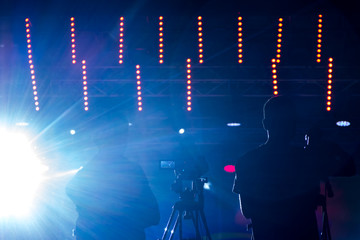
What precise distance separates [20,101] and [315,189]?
3.95 metres

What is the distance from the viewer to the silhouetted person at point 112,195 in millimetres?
2500

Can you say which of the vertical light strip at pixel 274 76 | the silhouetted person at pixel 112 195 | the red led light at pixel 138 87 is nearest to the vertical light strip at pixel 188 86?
the red led light at pixel 138 87

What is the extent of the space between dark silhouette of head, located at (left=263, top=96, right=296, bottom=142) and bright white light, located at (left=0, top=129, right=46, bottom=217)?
459 cm

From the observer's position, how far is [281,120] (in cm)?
206

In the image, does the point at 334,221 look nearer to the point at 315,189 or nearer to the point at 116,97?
the point at 116,97

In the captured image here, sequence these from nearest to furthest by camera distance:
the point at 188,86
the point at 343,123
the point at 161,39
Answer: the point at 161,39
the point at 188,86
the point at 343,123

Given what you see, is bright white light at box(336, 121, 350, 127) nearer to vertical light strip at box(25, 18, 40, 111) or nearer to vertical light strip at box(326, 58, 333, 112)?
vertical light strip at box(326, 58, 333, 112)

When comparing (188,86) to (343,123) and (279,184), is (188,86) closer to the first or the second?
(343,123)

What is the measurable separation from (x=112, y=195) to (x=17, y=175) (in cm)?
496

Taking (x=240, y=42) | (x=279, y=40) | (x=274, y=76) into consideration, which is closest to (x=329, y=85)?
(x=274, y=76)

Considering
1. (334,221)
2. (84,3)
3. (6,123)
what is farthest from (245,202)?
(334,221)

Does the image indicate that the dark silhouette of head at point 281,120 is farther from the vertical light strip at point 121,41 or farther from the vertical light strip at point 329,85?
the vertical light strip at point 121,41

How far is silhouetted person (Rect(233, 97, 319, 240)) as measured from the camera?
197cm

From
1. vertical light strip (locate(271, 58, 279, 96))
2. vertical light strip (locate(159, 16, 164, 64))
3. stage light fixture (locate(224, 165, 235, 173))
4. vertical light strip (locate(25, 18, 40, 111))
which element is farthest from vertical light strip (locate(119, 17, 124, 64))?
stage light fixture (locate(224, 165, 235, 173))
